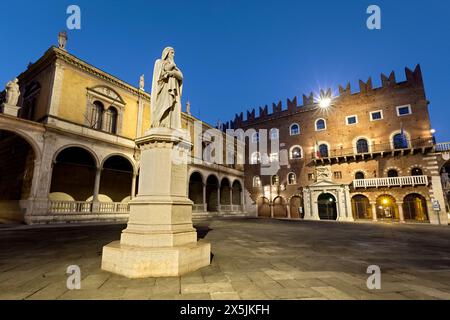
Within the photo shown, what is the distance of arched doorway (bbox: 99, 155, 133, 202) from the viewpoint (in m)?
17.2

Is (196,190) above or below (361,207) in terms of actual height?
above

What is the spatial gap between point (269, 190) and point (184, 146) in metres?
23.3

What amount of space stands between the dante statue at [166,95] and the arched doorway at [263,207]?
23.6m

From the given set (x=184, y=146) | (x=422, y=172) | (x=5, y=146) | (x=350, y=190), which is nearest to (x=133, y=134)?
(x=5, y=146)

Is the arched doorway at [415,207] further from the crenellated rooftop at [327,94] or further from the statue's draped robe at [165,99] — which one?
the statue's draped robe at [165,99]

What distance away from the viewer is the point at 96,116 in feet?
50.6

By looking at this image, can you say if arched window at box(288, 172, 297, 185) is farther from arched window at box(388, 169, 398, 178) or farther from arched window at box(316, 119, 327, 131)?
arched window at box(388, 169, 398, 178)

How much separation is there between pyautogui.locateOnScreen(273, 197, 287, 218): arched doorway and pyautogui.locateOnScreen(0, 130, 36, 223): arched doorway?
21903mm

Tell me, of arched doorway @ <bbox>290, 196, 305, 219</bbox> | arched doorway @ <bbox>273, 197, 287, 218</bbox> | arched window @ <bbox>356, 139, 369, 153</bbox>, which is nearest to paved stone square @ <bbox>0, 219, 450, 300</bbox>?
arched window @ <bbox>356, 139, 369, 153</bbox>

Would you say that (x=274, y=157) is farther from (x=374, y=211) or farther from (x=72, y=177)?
(x=72, y=177)

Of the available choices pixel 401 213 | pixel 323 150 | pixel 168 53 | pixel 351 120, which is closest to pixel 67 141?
pixel 168 53

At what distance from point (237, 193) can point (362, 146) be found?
48.8 ft

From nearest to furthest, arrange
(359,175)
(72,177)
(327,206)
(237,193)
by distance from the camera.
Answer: (72,177) → (359,175) → (327,206) → (237,193)

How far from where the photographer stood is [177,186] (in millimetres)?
4016
